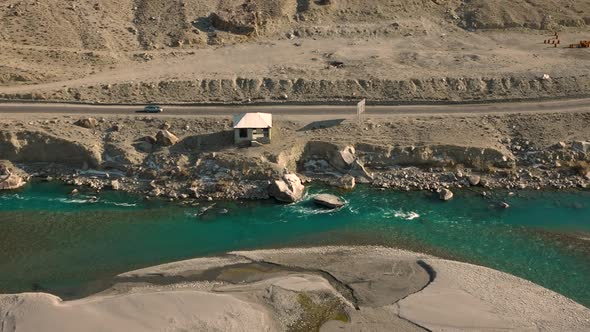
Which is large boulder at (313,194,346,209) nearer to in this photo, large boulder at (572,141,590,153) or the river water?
the river water

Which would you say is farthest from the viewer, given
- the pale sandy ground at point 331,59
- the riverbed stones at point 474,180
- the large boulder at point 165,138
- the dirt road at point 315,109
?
the pale sandy ground at point 331,59

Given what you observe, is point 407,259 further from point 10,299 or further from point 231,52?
point 231,52

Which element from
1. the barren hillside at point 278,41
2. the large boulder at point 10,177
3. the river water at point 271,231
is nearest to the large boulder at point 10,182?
the large boulder at point 10,177

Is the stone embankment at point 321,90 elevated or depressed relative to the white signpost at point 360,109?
elevated

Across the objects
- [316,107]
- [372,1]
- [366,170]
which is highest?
[372,1]

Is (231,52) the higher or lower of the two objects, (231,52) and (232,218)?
the higher

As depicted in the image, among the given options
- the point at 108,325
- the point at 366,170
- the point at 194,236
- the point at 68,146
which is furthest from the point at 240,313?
the point at 68,146

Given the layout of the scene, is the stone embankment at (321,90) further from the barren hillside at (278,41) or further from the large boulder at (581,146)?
the large boulder at (581,146)
